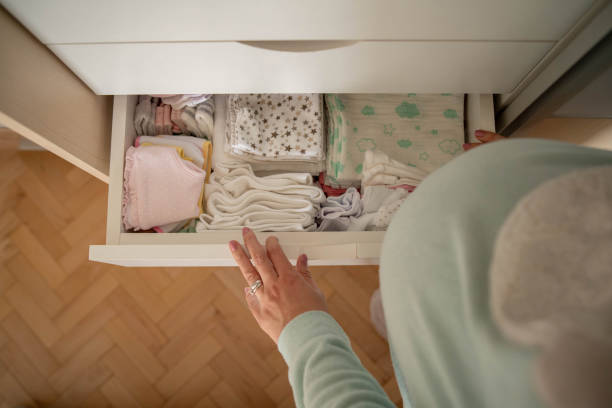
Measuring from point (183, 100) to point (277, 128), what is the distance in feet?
0.79

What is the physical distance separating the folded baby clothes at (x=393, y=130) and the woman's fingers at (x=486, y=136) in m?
0.09

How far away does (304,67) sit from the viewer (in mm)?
662

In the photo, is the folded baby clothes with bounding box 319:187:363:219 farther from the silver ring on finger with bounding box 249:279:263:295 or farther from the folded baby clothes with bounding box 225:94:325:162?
the silver ring on finger with bounding box 249:279:263:295

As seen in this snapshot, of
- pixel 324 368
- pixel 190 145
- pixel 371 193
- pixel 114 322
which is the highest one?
pixel 190 145

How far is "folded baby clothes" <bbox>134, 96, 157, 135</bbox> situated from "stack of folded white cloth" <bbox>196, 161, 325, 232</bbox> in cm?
20

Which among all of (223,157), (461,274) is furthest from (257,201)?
(461,274)

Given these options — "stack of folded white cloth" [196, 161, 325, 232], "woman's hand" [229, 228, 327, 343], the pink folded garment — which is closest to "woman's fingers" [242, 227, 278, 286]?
"woman's hand" [229, 228, 327, 343]

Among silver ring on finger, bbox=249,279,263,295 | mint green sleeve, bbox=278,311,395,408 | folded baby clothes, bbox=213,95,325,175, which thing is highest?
folded baby clothes, bbox=213,95,325,175

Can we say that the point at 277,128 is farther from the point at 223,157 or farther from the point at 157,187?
the point at 157,187

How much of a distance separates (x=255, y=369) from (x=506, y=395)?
45.7 inches

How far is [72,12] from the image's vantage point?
20.0 inches

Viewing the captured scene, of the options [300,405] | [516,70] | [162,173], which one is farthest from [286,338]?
[516,70]

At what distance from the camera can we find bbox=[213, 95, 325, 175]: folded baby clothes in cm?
89

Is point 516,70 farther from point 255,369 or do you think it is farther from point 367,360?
point 255,369
